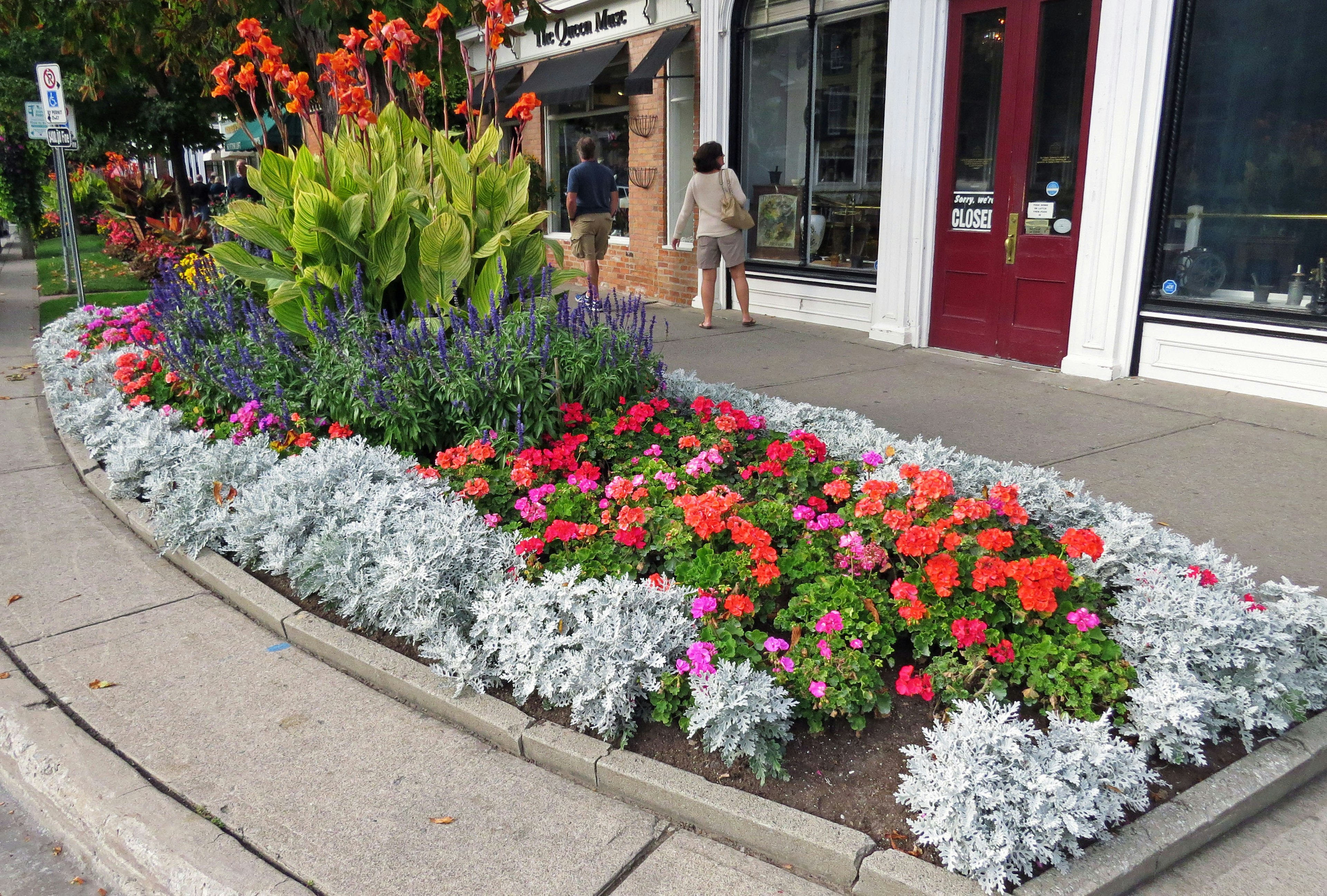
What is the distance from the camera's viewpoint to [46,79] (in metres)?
11.5

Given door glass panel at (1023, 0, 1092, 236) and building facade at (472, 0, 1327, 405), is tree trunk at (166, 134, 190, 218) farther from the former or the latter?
door glass panel at (1023, 0, 1092, 236)

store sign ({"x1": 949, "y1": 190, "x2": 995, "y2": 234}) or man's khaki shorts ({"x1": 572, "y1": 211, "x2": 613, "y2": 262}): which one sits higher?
store sign ({"x1": 949, "y1": 190, "x2": 995, "y2": 234})

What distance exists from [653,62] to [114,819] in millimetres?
10108

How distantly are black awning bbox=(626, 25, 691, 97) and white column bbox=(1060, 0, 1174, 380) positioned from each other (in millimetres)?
5305

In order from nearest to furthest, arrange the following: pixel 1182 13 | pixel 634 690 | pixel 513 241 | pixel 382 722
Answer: pixel 634 690, pixel 382 722, pixel 513 241, pixel 1182 13

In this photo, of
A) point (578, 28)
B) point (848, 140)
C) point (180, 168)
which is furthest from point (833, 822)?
point (180, 168)

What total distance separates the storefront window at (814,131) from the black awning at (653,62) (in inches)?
38.3

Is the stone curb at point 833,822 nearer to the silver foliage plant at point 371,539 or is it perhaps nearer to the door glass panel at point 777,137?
the silver foliage plant at point 371,539

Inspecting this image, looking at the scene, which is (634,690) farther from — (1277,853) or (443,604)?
(1277,853)

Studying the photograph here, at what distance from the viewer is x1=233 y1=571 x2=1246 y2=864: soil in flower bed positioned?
8.39 feet

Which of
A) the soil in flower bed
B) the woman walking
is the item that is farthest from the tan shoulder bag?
the soil in flower bed

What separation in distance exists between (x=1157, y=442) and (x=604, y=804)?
4491 millimetres

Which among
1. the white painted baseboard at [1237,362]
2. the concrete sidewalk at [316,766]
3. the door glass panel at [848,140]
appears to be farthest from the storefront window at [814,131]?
the concrete sidewalk at [316,766]

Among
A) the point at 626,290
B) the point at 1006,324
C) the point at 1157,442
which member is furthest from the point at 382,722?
the point at 626,290
